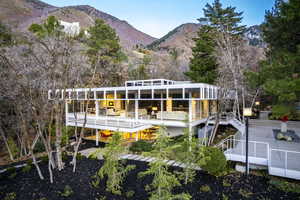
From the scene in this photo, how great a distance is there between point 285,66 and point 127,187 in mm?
8426

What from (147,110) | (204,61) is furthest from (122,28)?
(147,110)

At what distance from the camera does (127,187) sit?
582 cm

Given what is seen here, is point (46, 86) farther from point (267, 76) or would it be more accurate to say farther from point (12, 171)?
point (267, 76)

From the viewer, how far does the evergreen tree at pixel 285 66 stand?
698 cm

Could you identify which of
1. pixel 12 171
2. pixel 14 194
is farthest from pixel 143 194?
pixel 12 171

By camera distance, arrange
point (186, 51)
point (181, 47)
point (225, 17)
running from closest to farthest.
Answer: point (225, 17), point (186, 51), point (181, 47)

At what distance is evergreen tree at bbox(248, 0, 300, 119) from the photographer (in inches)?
275

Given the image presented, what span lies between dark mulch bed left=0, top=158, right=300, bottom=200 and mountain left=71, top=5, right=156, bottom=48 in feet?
35.0

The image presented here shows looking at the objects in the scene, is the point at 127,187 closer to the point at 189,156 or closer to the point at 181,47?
the point at 189,156

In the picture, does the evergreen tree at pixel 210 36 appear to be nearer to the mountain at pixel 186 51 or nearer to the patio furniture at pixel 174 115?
the mountain at pixel 186 51

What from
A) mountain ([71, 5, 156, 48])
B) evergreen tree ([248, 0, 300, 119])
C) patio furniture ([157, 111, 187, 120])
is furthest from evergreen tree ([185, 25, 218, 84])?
mountain ([71, 5, 156, 48])

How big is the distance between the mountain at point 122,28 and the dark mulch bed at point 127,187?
10.7 meters

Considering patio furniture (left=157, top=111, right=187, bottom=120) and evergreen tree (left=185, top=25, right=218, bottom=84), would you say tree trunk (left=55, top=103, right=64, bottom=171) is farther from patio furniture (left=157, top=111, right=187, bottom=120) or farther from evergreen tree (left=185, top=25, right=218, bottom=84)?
evergreen tree (left=185, top=25, right=218, bottom=84)

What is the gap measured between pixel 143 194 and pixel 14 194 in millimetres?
4482
